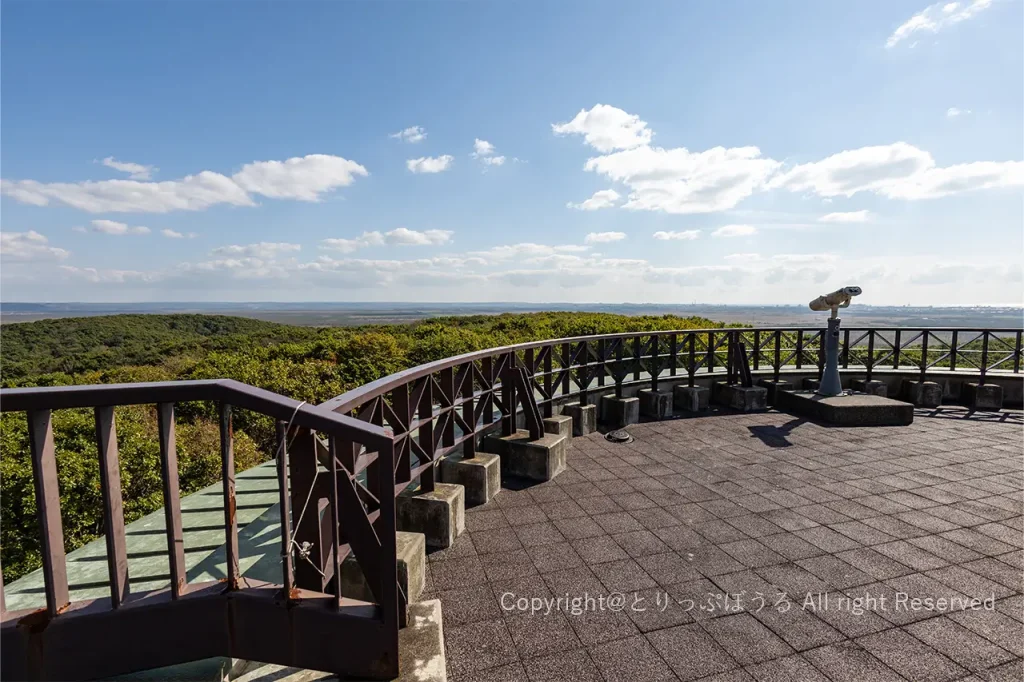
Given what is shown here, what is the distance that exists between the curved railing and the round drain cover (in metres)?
0.73

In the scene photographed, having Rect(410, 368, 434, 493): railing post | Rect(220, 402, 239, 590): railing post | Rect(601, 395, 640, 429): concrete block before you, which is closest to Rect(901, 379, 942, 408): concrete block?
Rect(601, 395, 640, 429): concrete block

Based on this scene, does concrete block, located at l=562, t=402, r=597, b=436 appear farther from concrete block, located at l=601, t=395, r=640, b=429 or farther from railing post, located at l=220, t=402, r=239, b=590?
railing post, located at l=220, t=402, r=239, b=590

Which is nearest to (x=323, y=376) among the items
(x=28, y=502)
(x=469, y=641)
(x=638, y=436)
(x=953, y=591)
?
(x=28, y=502)

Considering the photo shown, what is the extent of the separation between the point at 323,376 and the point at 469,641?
772 centimetres

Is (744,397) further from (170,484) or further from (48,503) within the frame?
(48,503)

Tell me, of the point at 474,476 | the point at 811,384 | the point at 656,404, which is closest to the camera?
the point at 474,476

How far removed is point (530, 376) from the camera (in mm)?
5324

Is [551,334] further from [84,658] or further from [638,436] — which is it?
[84,658]

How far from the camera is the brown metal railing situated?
1707 mm

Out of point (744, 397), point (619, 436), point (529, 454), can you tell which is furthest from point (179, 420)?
point (744, 397)

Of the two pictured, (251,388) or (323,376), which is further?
(323,376)

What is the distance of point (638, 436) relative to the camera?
649cm

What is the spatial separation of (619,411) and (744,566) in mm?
3877

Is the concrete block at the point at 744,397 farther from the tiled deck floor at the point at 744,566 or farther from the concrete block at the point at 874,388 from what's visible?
the tiled deck floor at the point at 744,566
